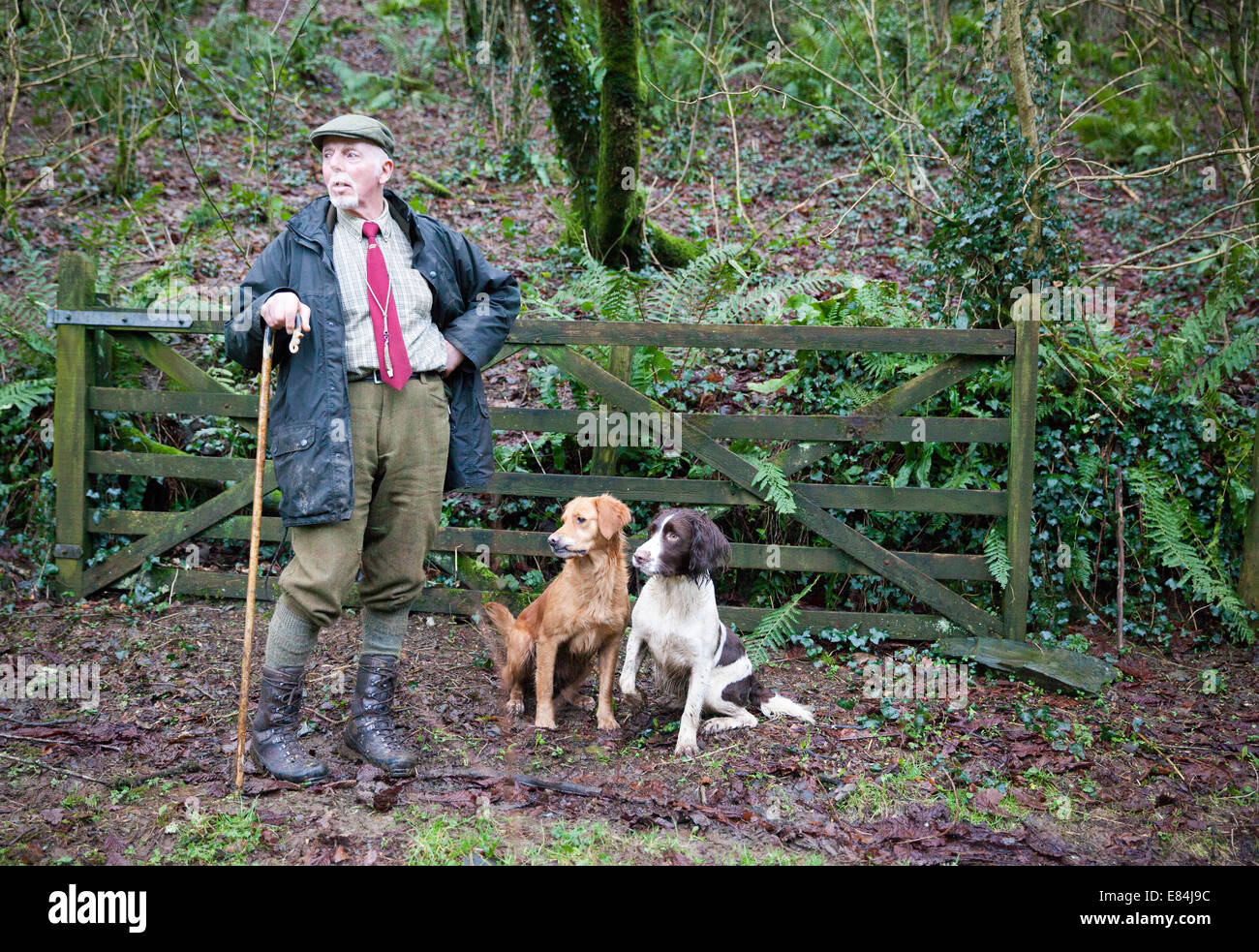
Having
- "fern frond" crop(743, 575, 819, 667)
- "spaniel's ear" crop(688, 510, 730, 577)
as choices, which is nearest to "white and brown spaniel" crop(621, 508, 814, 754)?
"spaniel's ear" crop(688, 510, 730, 577)

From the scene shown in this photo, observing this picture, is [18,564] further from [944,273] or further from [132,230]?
[944,273]

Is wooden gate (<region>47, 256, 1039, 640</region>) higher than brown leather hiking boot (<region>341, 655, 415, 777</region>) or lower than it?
higher

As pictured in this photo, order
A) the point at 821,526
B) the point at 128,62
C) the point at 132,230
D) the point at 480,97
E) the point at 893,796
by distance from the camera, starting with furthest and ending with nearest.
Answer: the point at 480,97
the point at 128,62
the point at 132,230
the point at 821,526
the point at 893,796

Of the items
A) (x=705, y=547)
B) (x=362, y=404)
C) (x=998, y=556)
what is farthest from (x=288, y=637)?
(x=998, y=556)

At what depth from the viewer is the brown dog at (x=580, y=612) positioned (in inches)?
173

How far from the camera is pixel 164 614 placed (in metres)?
5.78

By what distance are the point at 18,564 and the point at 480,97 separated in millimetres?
9786

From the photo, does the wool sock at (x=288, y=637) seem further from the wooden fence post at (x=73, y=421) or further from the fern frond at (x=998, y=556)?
the fern frond at (x=998, y=556)

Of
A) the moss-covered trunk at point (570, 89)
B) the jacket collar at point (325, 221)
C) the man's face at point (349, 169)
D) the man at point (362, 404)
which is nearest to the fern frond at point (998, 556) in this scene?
the man at point (362, 404)

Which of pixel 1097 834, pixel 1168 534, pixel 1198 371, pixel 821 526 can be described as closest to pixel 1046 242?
pixel 1198 371

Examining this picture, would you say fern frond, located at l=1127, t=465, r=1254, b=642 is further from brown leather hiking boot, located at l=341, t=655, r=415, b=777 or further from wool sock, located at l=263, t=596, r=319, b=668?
wool sock, located at l=263, t=596, r=319, b=668

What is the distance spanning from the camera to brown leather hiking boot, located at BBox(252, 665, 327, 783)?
12.3 ft

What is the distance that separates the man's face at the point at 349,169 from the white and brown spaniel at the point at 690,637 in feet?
6.69

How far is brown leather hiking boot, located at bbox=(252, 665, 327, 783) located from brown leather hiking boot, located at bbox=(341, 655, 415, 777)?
0.19 metres
